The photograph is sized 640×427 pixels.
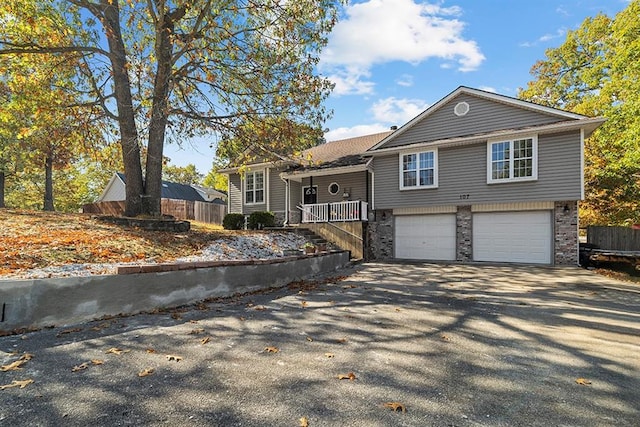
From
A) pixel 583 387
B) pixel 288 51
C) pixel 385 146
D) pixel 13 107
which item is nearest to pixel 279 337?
pixel 583 387

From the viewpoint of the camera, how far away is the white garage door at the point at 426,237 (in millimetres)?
13203

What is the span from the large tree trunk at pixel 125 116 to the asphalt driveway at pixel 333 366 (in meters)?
5.34

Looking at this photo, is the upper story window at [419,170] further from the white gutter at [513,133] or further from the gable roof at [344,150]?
the gable roof at [344,150]

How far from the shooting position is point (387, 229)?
572 inches

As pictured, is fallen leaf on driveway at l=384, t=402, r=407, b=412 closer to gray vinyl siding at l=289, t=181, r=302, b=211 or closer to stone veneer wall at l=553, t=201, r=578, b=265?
stone veneer wall at l=553, t=201, r=578, b=265

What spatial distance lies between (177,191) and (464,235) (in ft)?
90.7

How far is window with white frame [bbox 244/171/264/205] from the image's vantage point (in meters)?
18.2

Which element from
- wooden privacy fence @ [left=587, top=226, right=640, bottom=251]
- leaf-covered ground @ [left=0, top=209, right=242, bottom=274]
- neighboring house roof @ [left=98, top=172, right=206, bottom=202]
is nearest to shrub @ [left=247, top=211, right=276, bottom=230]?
leaf-covered ground @ [left=0, top=209, right=242, bottom=274]

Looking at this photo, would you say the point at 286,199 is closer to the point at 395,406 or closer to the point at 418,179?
the point at 418,179

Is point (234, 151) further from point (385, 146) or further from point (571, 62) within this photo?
point (571, 62)

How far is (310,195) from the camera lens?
17109mm

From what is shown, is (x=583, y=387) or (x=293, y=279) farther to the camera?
(x=293, y=279)

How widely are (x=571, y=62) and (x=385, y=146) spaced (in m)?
16.6

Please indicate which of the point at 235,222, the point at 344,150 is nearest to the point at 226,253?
the point at 235,222
